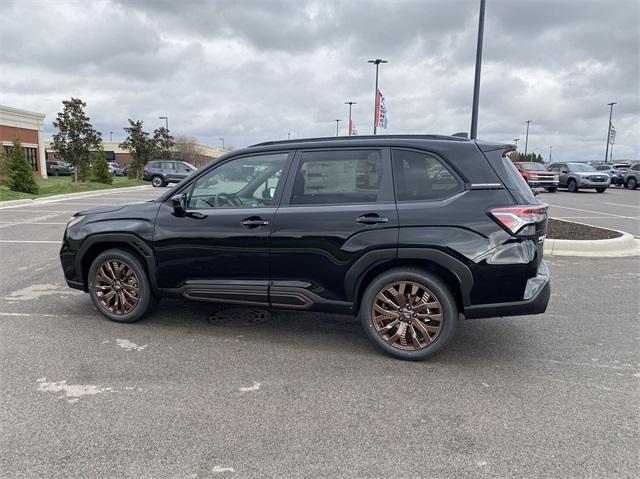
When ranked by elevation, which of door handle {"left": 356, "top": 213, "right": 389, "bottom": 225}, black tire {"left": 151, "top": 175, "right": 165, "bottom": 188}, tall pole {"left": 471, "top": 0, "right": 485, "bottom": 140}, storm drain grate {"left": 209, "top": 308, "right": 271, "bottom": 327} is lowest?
storm drain grate {"left": 209, "top": 308, "right": 271, "bottom": 327}

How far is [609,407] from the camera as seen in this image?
320cm

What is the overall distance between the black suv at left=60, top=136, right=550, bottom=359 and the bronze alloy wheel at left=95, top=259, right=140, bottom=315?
0.37ft

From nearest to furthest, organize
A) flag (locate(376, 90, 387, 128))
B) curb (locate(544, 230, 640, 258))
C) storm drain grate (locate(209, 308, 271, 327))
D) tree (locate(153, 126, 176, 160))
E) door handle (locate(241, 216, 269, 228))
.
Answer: door handle (locate(241, 216, 269, 228))
storm drain grate (locate(209, 308, 271, 327))
curb (locate(544, 230, 640, 258))
flag (locate(376, 90, 387, 128))
tree (locate(153, 126, 176, 160))

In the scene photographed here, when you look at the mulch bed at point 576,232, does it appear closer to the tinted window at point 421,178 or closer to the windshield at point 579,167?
the tinted window at point 421,178

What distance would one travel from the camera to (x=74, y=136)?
27828 millimetres

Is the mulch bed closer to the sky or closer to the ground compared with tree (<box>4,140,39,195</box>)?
closer to the ground

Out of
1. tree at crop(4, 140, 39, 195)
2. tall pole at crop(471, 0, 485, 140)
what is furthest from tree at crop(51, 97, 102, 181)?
tall pole at crop(471, 0, 485, 140)

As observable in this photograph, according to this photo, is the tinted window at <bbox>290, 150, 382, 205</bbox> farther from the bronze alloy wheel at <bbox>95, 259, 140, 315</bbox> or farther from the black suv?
the bronze alloy wheel at <bbox>95, 259, 140, 315</bbox>

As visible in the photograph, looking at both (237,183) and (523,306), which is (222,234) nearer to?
(237,183)

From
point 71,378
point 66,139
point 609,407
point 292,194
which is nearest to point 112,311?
point 71,378

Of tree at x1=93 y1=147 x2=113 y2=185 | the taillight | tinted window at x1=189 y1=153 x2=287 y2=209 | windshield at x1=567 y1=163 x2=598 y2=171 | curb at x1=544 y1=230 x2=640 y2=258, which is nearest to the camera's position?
the taillight

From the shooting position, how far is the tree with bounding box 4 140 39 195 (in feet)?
67.4

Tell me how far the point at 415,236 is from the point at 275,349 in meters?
1.58

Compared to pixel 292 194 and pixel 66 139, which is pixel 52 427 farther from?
pixel 66 139
